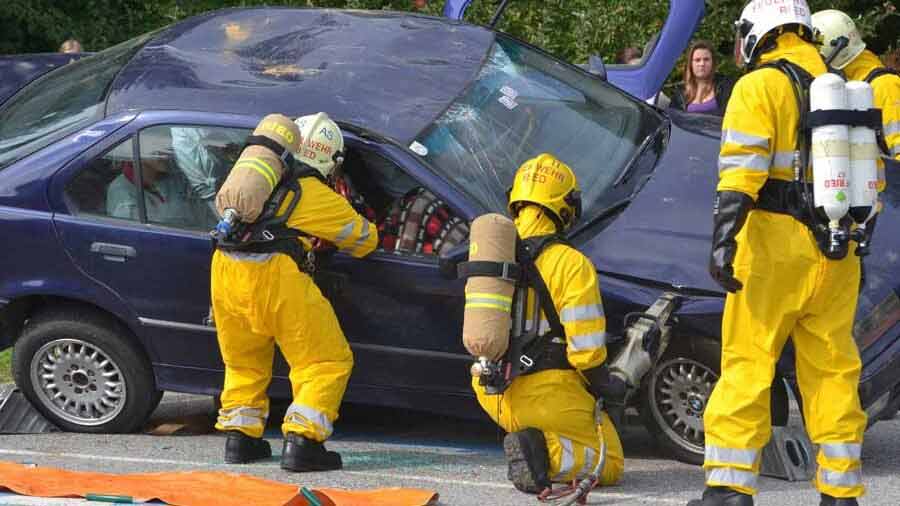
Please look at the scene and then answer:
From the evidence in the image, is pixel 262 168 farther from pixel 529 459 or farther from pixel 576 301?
pixel 529 459

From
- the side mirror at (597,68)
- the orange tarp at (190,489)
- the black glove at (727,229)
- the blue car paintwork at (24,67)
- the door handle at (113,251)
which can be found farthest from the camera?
the blue car paintwork at (24,67)

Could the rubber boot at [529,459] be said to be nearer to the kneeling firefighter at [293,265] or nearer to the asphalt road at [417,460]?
the asphalt road at [417,460]

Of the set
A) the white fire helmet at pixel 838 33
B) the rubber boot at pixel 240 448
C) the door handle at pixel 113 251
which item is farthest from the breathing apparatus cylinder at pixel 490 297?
the white fire helmet at pixel 838 33

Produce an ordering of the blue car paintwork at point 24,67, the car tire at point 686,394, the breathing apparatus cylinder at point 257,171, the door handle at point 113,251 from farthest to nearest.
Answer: the blue car paintwork at point 24,67, the door handle at point 113,251, the breathing apparatus cylinder at point 257,171, the car tire at point 686,394

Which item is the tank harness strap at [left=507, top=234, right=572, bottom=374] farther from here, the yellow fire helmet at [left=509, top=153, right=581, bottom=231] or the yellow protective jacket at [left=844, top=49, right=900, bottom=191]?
the yellow protective jacket at [left=844, top=49, right=900, bottom=191]

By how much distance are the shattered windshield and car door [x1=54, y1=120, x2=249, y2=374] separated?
0.94m

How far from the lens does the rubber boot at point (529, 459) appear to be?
652cm

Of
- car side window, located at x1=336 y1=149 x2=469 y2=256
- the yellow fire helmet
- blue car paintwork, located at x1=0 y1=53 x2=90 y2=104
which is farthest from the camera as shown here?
blue car paintwork, located at x1=0 y1=53 x2=90 y2=104

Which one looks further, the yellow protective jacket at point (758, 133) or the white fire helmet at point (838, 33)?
the white fire helmet at point (838, 33)

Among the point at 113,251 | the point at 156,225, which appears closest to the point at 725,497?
the point at 156,225

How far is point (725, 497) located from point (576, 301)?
100 centimetres

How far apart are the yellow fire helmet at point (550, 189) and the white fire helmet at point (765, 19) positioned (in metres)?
0.95

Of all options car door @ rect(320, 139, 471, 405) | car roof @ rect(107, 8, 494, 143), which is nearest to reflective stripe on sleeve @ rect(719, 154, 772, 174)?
car door @ rect(320, 139, 471, 405)

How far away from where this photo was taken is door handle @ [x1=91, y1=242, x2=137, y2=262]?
24.6ft
